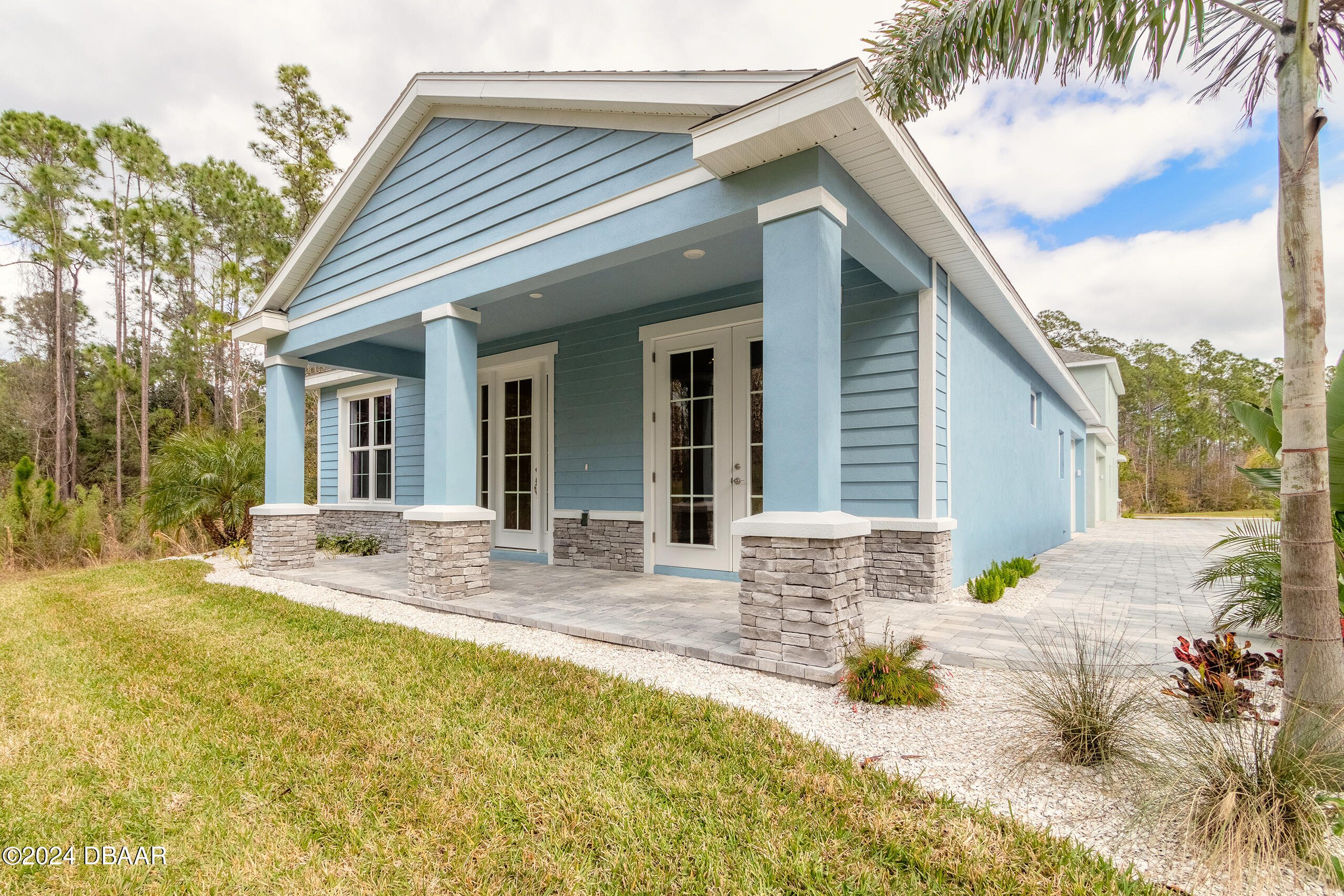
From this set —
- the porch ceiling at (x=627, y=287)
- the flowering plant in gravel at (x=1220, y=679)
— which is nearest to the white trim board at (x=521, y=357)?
the porch ceiling at (x=627, y=287)

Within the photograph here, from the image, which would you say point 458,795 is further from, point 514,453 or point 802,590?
point 514,453

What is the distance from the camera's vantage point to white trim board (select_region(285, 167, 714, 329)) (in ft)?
13.1

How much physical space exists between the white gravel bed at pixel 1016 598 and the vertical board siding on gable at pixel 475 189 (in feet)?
13.0

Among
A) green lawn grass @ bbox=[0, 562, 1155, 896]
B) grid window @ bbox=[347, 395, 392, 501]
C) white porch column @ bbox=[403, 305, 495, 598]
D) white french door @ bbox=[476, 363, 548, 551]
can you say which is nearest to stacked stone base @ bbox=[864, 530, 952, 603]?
green lawn grass @ bbox=[0, 562, 1155, 896]

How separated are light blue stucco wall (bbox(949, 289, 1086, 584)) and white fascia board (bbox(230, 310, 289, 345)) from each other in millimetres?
7333

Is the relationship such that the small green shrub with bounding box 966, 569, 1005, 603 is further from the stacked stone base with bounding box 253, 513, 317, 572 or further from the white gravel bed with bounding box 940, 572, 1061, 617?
the stacked stone base with bounding box 253, 513, 317, 572

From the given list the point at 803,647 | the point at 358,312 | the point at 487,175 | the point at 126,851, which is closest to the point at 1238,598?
the point at 803,647

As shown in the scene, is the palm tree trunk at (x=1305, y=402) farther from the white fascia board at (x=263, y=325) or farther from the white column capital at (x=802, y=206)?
the white fascia board at (x=263, y=325)

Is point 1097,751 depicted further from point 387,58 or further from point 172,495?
point 387,58

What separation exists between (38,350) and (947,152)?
22357 millimetres

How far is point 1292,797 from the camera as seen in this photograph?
1661 mm

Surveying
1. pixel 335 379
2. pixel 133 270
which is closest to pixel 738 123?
pixel 335 379

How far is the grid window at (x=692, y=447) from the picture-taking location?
615cm

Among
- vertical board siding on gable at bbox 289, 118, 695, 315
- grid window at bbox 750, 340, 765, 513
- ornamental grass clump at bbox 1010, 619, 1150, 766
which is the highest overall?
vertical board siding on gable at bbox 289, 118, 695, 315
